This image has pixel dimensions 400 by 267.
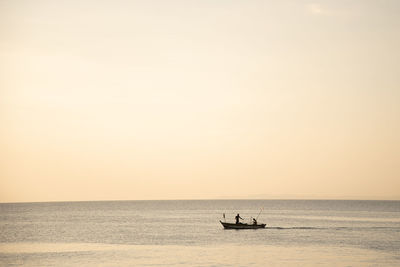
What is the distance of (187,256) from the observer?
46469 mm

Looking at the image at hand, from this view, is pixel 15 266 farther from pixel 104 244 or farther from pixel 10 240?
pixel 10 240

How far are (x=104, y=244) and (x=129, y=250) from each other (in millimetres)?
6767

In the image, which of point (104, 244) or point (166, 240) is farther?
point (166, 240)

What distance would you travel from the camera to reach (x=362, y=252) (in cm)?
4972

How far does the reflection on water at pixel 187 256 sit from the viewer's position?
43.1 metres

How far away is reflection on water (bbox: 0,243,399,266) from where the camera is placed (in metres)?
43.1

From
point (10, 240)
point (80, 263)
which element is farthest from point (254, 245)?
point (10, 240)

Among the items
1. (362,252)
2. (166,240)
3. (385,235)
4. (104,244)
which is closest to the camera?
(362,252)

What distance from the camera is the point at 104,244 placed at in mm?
57500

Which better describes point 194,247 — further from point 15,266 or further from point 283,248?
point 15,266

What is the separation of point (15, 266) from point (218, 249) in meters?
18.7

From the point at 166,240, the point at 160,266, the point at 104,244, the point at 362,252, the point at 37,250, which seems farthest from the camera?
the point at 166,240

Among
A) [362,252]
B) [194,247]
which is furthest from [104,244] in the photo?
[362,252]

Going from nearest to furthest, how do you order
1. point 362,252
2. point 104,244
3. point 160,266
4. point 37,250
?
point 160,266 < point 362,252 < point 37,250 < point 104,244
